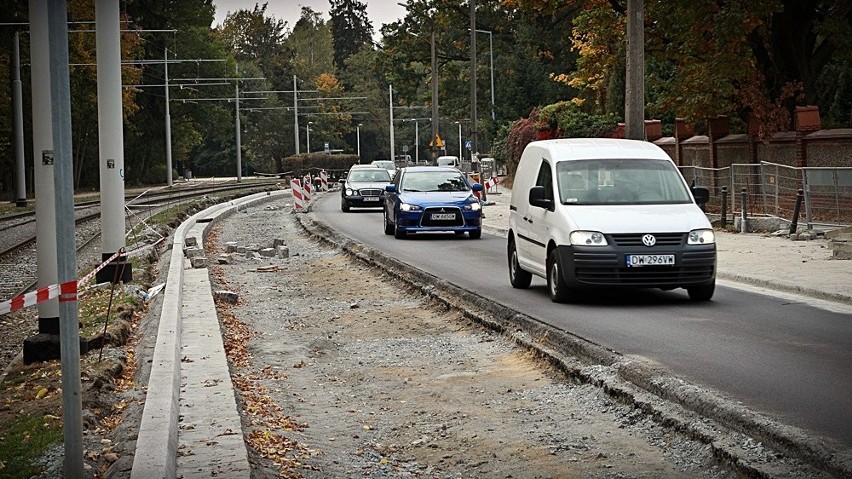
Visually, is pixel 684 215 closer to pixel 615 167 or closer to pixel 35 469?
pixel 615 167

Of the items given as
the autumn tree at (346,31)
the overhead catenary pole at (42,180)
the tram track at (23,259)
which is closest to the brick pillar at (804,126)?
the tram track at (23,259)

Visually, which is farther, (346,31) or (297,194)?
(346,31)

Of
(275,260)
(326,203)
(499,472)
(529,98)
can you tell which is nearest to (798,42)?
(275,260)

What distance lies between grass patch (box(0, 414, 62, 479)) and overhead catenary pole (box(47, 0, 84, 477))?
35.3 inches

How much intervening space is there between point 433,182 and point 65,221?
913 inches

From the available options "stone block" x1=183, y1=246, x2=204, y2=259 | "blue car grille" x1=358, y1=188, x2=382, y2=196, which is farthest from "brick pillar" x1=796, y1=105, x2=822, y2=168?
"blue car grille" x1=358, y1=188, x2=382, y2=196

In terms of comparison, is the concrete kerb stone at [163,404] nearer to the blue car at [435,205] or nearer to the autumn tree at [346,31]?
the blue car at [435,205]

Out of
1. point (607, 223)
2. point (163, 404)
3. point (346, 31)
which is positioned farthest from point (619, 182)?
point (346, 31)

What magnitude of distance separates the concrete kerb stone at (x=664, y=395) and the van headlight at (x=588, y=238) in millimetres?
1063

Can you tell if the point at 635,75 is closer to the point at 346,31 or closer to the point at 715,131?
the point at 715,131

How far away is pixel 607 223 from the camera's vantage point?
47.3 ft

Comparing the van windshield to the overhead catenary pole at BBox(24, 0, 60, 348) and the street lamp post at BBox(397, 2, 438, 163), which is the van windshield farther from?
the street lamp post at BBox(397, 2, 438, 163)

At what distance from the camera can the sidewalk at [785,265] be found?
1590cm

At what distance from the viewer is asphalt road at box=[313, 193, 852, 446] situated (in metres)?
8.51
